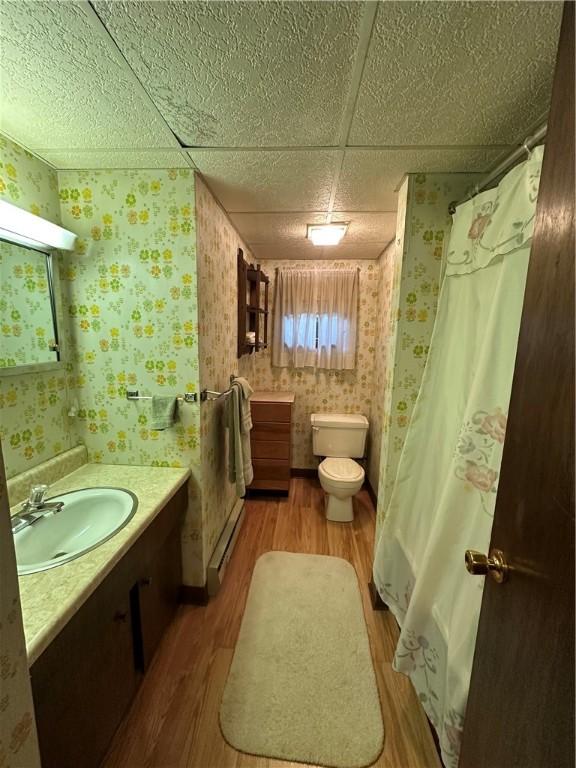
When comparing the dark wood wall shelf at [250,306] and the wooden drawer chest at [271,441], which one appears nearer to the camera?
the dark wood wall shelf at [250,306]

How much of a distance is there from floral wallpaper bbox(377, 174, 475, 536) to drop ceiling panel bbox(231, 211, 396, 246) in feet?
1.33

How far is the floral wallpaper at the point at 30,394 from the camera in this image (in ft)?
3.85

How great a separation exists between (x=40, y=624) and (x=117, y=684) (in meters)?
0.63

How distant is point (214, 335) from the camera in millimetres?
1721

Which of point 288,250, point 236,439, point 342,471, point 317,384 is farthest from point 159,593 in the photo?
point 288,250

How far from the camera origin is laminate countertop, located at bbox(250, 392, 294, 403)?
270 cm

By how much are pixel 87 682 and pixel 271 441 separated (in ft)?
6.20

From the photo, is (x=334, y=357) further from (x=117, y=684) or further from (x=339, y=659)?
(x=117, y=684)

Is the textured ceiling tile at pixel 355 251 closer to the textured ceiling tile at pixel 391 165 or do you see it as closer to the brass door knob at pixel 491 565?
the textured ceiling tile at pixel 391 165

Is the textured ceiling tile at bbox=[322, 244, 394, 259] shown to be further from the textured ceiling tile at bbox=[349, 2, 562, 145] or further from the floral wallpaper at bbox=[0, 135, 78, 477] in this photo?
the floral wallpaper at bbox=[0, 135, 78, 477]

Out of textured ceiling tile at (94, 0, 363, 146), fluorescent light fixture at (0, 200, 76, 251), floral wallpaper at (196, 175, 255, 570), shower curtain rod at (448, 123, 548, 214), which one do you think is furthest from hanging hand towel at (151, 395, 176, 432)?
shower curtain rod at (448, 123, 548, 214)

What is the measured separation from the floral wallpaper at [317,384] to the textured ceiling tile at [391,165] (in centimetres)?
148

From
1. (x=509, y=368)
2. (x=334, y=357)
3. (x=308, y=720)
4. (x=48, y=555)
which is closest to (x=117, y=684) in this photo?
(x=48, y=555)

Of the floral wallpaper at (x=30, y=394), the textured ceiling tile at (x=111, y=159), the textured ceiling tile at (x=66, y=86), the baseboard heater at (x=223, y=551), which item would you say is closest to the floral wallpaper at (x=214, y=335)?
the baseboard heater at (x=223, y=551)
